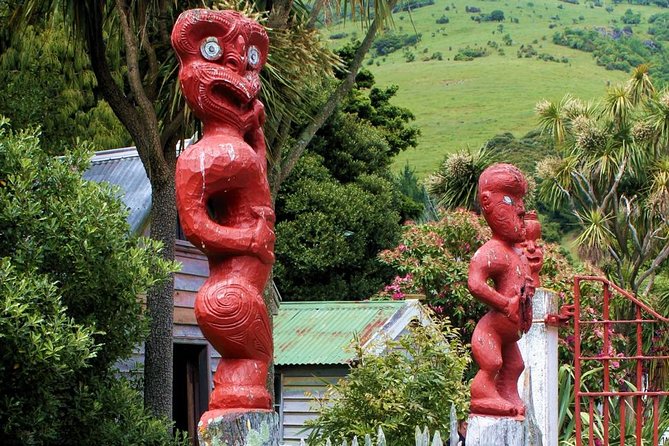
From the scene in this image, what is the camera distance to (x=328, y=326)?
1446 centimetres

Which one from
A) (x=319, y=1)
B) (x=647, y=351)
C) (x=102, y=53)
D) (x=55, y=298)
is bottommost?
(x=55, y=298)

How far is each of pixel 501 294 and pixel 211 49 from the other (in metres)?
2.45

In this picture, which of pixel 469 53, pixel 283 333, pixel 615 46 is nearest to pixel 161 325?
pixel 283 333

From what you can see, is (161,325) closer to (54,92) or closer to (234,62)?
(234,62)

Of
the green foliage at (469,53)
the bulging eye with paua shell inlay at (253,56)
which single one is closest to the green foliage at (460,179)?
the bulging eye with paua shell inlay at (253,56)

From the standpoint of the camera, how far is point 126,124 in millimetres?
9875

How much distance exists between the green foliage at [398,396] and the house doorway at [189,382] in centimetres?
304

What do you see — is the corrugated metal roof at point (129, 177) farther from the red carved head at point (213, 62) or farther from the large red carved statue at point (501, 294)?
the red carved head at point (213, 62)

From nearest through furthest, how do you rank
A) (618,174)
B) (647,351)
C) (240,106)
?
(240,106) < (647,351) < (618,174)

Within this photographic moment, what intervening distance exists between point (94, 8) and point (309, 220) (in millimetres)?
9409

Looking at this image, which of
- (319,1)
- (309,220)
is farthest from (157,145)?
(309,220)

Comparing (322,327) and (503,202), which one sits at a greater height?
(322,327)

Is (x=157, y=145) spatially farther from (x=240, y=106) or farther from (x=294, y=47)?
(x=240, y=106)

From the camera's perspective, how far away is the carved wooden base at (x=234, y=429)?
4.82 metres
